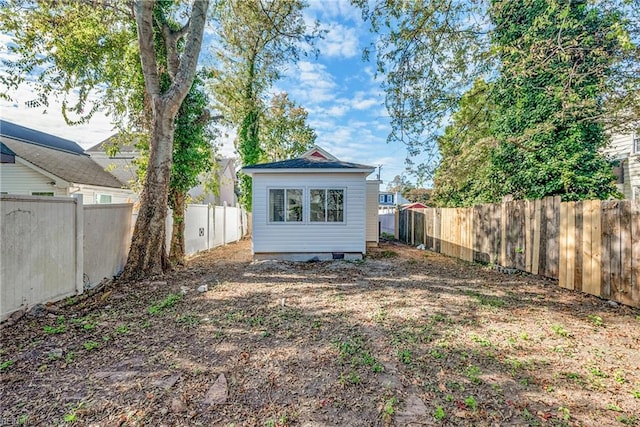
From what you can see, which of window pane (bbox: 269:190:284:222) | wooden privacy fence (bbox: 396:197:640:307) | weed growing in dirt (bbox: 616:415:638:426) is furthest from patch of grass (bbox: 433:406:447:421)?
window pane (bbox: 269:190:284:222)

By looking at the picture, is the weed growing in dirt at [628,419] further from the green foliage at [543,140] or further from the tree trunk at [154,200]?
the green foliage at [543,140]

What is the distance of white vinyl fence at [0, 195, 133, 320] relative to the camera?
368 cm

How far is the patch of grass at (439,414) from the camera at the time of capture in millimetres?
2158

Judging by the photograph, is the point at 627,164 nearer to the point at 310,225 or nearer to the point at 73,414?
the point at 310,225

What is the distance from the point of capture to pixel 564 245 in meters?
5.59

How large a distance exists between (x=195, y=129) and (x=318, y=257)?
5.03m

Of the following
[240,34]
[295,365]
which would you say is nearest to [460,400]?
[295,365]

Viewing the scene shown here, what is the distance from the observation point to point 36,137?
1753 cm

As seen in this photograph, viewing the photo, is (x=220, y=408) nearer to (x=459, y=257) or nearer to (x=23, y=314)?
(x=23, y=314)

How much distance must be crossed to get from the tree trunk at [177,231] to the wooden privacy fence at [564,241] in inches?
333

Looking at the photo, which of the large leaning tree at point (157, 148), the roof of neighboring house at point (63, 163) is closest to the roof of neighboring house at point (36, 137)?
the roof of neighboring house at point (63, 163)

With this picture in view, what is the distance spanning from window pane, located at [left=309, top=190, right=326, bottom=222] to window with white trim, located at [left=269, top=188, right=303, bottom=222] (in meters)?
0.31

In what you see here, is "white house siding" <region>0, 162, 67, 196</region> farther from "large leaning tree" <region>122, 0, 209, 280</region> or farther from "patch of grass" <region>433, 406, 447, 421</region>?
"patch of grass" <region>433, 406, 447, 421</region>

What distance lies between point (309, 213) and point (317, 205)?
0.35 m
